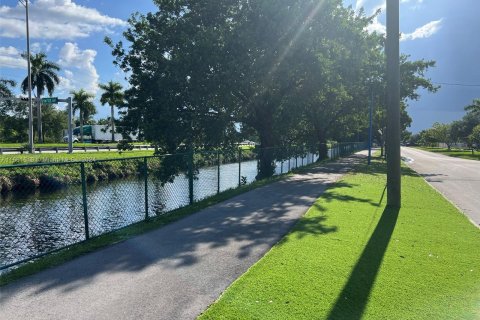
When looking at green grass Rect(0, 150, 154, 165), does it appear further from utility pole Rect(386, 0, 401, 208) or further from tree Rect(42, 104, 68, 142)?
tree Rect(42, 104, 68, 142)

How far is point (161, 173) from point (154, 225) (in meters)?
5.00

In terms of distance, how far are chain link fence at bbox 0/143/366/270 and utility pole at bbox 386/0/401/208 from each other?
5.44m

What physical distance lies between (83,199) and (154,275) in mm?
2617

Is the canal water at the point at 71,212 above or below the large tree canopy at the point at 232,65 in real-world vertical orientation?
below

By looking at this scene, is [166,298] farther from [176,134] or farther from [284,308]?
[176,134]

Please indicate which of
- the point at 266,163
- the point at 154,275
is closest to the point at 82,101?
the point at 266,163

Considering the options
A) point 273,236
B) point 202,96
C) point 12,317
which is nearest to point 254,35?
point 202,96

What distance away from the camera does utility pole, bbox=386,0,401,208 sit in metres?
10.1

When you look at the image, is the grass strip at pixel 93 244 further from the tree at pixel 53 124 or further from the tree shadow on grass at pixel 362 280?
the tree at pixel 53 124

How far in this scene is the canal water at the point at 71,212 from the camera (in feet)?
34.7

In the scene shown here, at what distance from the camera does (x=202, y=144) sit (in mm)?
19094

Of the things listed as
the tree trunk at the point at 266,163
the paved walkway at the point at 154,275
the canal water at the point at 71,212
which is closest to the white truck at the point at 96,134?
the canal water at the point at 71,212

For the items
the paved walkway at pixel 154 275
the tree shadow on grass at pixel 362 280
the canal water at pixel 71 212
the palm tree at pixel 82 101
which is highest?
the palm tree at pixel 82 101

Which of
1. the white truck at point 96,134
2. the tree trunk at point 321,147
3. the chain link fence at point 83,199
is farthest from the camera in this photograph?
the white truck at point 96,134
